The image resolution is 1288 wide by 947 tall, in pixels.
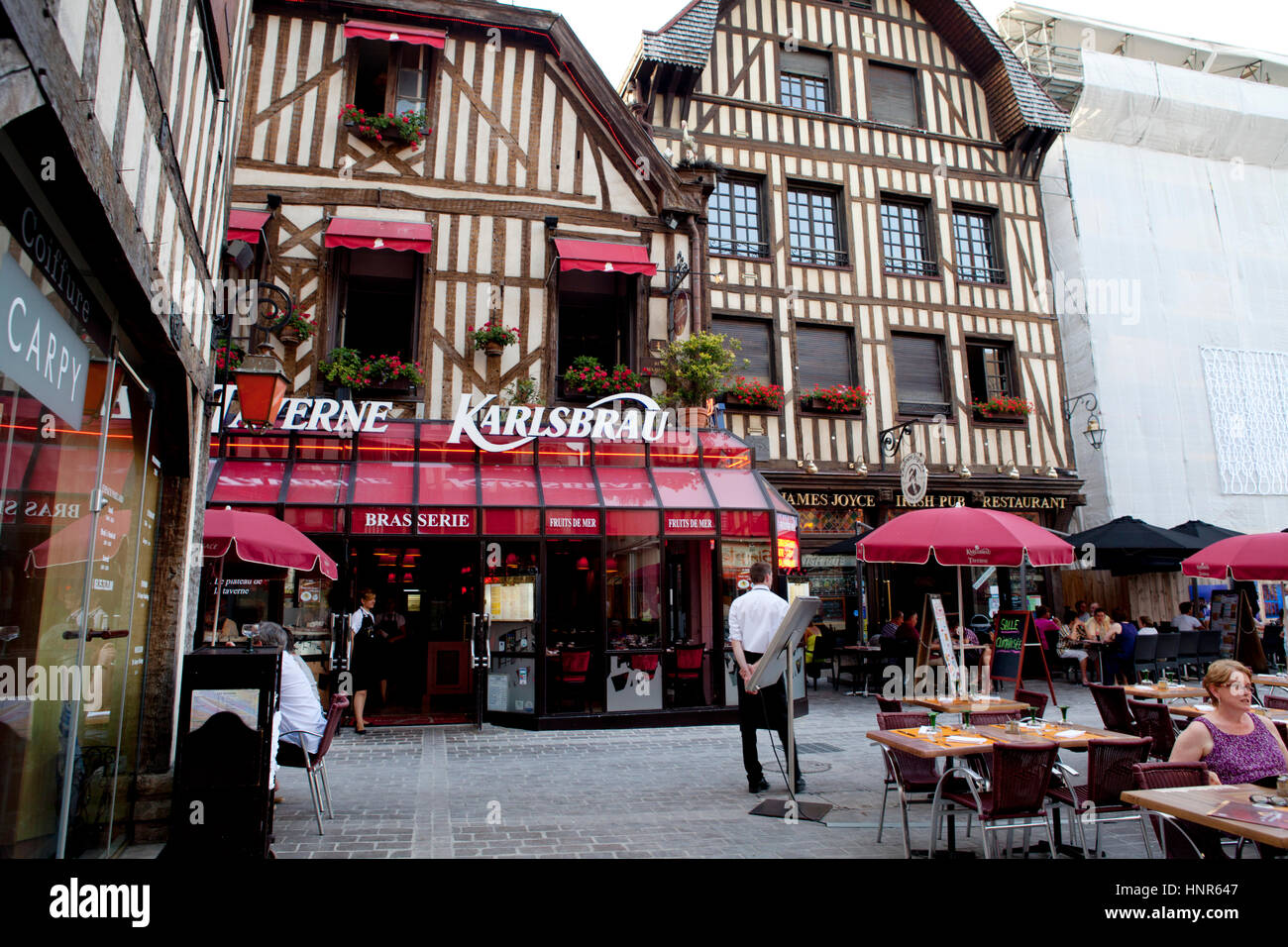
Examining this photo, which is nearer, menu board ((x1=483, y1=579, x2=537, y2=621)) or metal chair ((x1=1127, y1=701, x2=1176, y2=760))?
metal chair ((x1=1127, y1=701, x2=1176, y2=760))

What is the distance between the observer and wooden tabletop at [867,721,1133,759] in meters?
4.28

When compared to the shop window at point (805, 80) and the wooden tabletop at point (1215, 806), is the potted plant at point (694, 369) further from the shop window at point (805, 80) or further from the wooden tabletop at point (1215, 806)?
the wooden tabletop at point (1215, 806)

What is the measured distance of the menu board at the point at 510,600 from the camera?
9852 millimetres

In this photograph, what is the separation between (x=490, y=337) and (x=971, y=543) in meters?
6.94

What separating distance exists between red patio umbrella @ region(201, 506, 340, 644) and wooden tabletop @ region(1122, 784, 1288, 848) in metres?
6.40

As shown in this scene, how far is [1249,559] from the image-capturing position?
24.8 ft

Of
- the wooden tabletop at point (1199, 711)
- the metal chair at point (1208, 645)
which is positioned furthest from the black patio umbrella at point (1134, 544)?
the wooden tabletop at point (1199, 711)

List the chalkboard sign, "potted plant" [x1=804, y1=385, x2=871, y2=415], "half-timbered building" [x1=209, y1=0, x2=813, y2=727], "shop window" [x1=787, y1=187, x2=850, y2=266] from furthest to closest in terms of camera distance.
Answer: "shop window" [x1=787, y1=187, x2=850, y2=266] < "potted plant" [x1=804, y1=385, x2=871, y2=415] < "half-timbered building" [x1=209, y1=0, x2=813, y2=727] < the chalkboard sign

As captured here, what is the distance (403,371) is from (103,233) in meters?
7.79

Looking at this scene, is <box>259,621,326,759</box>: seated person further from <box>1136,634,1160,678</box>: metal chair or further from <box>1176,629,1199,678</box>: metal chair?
<box>1176,629,1199,678</box>: metal chair

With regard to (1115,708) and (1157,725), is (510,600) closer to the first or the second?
(1115,708)

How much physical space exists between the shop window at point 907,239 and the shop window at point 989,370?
68.4 inches

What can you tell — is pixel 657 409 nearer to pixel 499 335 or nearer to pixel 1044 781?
pixel 499 335

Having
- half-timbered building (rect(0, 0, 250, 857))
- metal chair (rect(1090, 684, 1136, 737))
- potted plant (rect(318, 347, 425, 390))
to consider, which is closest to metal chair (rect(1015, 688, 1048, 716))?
metal chair (rect(1090, 684, 1136, 737))
